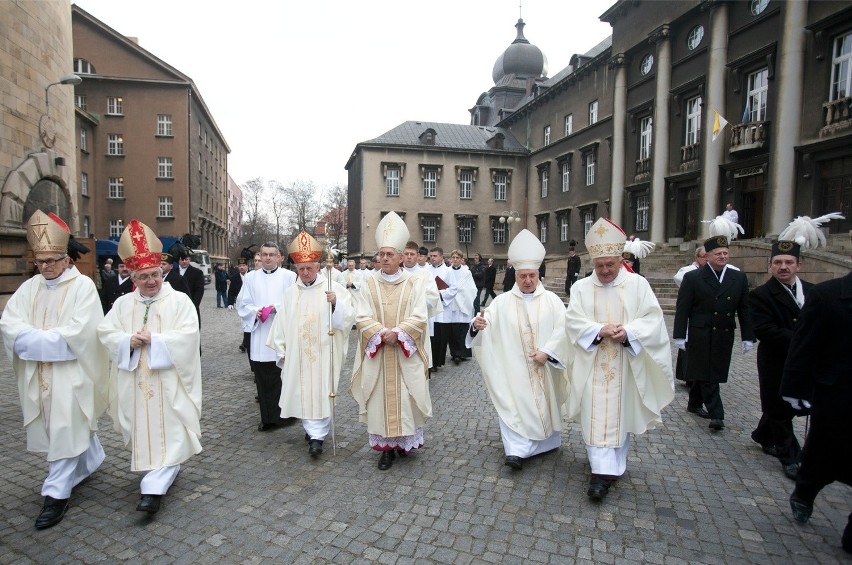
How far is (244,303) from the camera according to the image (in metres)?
6.57

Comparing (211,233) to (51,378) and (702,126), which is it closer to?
(702,126)

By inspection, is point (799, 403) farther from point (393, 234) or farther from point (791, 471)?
point (393, 234)

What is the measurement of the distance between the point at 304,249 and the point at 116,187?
37.2 meters

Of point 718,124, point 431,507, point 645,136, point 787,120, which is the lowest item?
point 431,507

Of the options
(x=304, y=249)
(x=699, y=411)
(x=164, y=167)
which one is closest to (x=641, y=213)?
(x=699, y=411)

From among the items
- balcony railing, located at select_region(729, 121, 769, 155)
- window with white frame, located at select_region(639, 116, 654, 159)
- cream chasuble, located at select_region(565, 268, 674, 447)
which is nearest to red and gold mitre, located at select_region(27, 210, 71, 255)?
cream chasuble, located at select_region(565, 268, 674, 447)

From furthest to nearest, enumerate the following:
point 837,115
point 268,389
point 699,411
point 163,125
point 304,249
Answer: point 163,125 → point 837,115 → point 699,411 → point 268,389 → point 304,249

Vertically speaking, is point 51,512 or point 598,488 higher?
point 598,488

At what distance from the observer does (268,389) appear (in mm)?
5984

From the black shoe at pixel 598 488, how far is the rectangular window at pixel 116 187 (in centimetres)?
3983

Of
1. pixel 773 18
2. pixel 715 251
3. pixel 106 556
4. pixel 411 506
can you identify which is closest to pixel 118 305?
pixel 106 556

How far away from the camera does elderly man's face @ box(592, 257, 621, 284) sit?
4.36 metres

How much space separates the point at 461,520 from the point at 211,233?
48.7 m

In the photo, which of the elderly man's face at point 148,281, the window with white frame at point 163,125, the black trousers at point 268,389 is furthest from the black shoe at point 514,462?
the window with white frame at point 163,125
